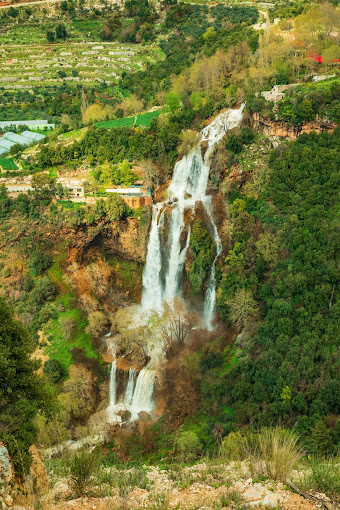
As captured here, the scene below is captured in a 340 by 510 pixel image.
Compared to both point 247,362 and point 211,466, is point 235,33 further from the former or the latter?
point 211,466

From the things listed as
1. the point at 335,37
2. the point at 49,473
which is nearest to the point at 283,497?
the point at 49,473

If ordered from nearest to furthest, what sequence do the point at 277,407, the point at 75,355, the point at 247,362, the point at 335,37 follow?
the point at 277,407 → the point at 247,362 → the point at 75,355 → the point at 335,37

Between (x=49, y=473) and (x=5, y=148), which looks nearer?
(x=49, y=473)

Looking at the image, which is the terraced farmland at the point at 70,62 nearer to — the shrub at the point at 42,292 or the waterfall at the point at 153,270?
the waterfall at the point at 153,270

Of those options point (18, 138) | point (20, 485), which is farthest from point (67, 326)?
point (18, 138)

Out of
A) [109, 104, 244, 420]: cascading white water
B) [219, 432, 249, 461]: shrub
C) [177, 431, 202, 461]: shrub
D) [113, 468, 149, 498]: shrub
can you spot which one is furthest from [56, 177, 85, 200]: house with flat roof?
[113, 468, 149, 498]: shrub

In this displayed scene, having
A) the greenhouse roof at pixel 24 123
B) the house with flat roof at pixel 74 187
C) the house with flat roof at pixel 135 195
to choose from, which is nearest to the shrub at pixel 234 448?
the house with flat roof at pixel 135 195

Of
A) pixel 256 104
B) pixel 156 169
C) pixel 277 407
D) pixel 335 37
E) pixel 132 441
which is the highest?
pixel 335 37
